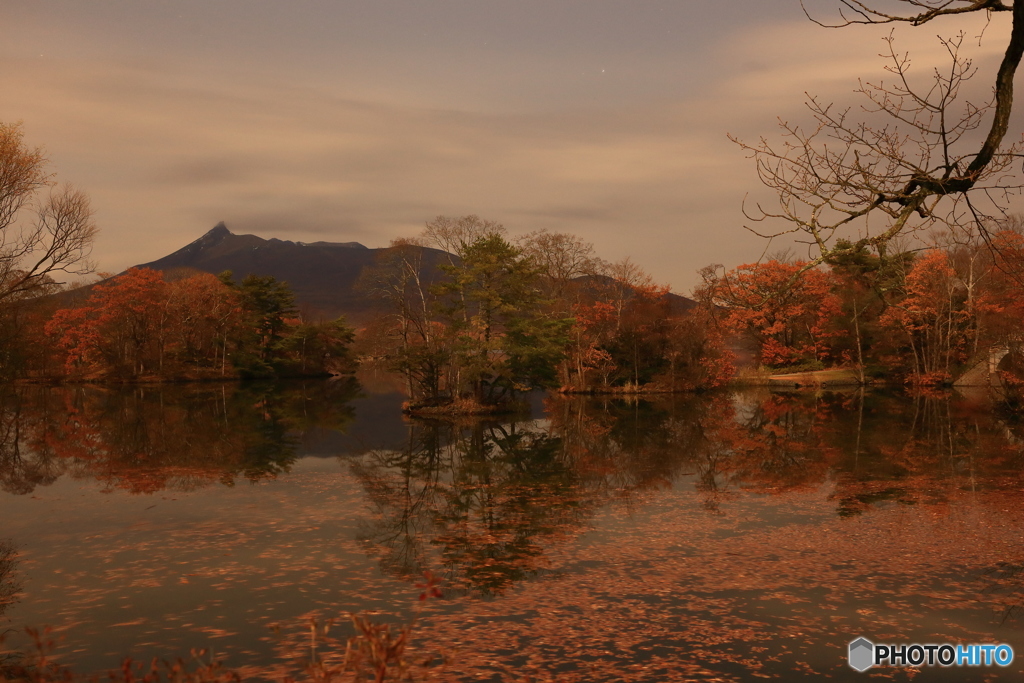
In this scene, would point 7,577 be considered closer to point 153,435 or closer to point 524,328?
point 153,435

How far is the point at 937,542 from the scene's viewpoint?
14102mm

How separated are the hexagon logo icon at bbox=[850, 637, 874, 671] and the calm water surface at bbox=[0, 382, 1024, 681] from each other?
0.18 meters

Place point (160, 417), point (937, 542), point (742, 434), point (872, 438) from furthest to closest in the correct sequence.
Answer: point (160, 417), point (742, 434), point (872, 438), point (937, 542)

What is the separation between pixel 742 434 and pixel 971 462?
9.63m

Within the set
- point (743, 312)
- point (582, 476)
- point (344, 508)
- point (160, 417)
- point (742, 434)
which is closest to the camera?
point (344, 508)

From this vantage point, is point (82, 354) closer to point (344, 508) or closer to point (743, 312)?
point (743, 312)

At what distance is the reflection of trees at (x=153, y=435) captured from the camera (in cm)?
2355

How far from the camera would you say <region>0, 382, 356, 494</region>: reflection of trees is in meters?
23.5

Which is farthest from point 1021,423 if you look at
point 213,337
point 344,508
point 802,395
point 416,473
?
point 213,337

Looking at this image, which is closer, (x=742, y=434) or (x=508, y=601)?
(x=508, y=601)

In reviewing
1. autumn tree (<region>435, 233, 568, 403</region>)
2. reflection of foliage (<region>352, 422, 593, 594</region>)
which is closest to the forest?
autumn tree (<region>435, 233, 568, 403</region>)

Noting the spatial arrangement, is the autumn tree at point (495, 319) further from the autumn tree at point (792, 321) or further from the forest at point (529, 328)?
the autumn tree at point (792, 321)

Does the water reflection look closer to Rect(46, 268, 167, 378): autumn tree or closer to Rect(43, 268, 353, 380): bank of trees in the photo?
Rect(46, 268, 167, 378): autumn tree

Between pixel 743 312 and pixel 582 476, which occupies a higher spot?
pixel 743 312
